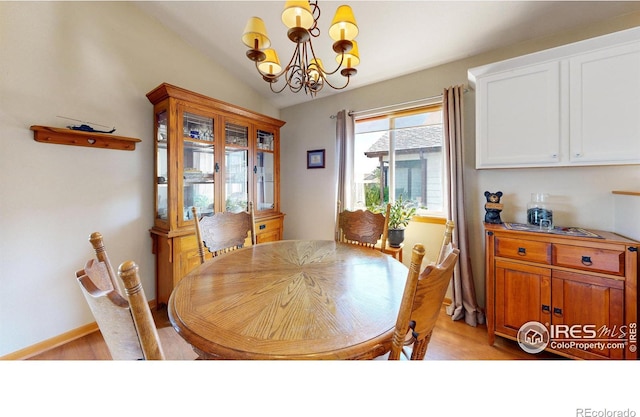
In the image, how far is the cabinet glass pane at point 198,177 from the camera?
2.29 metres

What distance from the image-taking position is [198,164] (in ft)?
7.80

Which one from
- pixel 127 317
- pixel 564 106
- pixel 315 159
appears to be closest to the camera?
pixel 127 317

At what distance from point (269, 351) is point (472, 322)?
86.2 inches

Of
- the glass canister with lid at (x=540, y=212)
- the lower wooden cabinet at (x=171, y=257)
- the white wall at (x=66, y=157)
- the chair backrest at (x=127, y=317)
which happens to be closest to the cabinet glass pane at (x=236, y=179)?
the lower wooden cabinet at (x=171, y=257)

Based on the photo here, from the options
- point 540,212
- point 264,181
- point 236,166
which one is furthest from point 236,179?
point 540,212

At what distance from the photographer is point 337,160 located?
9.68ft

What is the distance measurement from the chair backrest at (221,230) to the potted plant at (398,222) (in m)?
1.34

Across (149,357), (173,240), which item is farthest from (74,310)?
(149,357)

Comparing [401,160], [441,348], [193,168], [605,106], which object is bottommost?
[441,348]

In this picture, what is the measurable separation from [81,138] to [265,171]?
1670 mm

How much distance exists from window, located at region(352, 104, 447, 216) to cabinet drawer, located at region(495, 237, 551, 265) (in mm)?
758

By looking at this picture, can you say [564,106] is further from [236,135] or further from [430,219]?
[236,135]

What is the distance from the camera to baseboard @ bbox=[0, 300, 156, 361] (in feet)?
5.61

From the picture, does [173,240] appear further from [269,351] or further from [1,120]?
[269,351]
